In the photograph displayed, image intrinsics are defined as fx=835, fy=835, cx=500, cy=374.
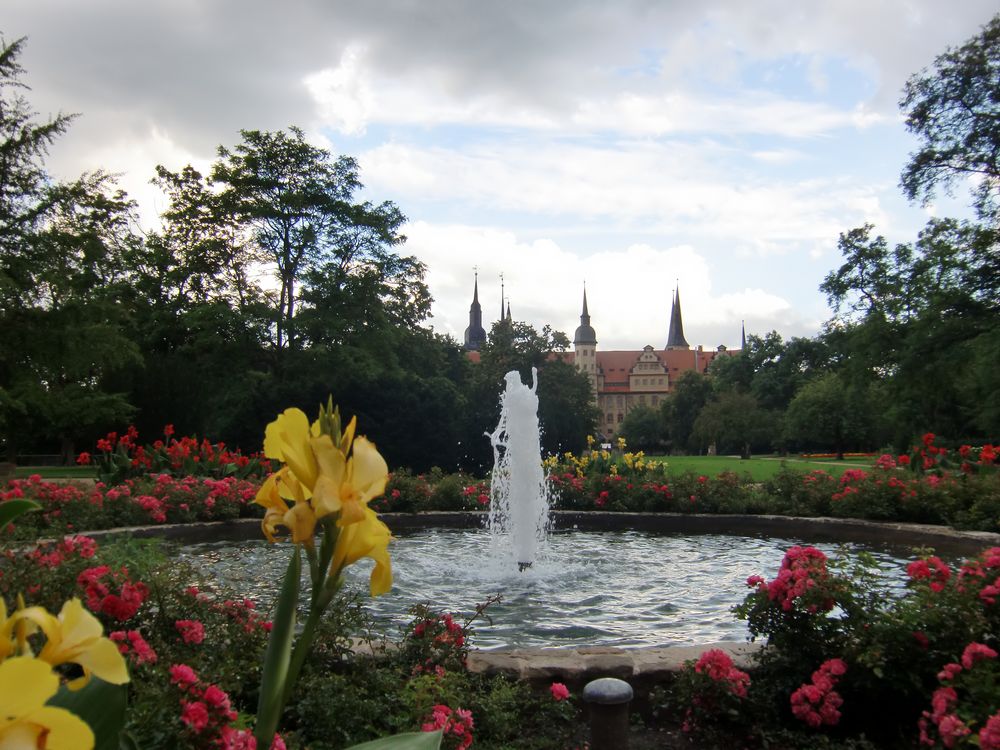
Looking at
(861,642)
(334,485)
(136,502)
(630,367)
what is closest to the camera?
(334,485)

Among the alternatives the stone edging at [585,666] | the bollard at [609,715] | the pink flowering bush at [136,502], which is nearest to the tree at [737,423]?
the pink flowering bush at [136,502]

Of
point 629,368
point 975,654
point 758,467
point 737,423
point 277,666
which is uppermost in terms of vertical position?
point 629,368

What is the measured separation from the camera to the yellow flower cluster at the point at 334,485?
2.96 feet

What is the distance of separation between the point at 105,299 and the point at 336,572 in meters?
22.2

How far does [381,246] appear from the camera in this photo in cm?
3108

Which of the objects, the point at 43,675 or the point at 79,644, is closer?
the point at 43,675

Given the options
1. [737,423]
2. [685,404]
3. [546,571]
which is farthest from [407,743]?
[685,404]

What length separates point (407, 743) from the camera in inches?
38.4

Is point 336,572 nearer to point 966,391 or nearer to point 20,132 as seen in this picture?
point 20,132

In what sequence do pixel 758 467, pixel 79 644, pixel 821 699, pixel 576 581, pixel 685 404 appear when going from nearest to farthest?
pixel 79 644 < pixel 821 699 < pixel 576 581 < pixel 758 467 < pixel 685 404

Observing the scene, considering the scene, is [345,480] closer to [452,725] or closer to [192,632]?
[452,725]

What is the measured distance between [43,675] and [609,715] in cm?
307

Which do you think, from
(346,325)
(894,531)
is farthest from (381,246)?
(894,531)

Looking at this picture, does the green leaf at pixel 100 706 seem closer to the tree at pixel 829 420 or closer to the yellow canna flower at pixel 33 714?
the yellow canna flower at pixel 33 714
